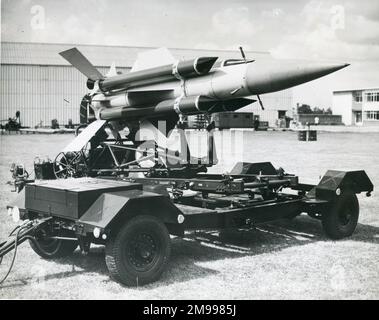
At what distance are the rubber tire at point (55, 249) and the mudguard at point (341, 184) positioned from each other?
325 centimetres

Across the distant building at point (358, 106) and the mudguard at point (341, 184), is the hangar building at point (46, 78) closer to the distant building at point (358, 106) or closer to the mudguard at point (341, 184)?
the distant building at point (358, 106)

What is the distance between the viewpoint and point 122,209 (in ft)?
14.8

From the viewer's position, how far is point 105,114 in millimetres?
7363

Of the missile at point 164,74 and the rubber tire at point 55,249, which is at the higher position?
the missile at point 164,74

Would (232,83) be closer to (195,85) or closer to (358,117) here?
(195,85)

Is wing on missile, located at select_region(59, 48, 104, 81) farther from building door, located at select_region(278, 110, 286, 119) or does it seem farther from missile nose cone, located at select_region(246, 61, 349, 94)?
building door, located at select_region(278, 110, 286, 119)

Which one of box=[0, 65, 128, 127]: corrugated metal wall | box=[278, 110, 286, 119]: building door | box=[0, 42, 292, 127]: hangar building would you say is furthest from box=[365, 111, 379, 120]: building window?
box=[0, 65, 128, 127]: corrugated metal wall

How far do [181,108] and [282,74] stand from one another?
1.36 metres

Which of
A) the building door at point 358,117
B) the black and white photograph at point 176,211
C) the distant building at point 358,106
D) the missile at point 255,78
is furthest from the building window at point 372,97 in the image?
the missile at point 255,78

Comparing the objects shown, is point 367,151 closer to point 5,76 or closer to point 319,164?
point 319,164

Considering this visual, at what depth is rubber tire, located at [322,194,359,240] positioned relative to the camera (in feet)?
21.4

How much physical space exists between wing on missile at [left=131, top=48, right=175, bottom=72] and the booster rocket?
0.08ft

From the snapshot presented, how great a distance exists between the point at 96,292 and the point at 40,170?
143 inches

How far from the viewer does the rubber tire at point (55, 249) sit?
5.60 meters
